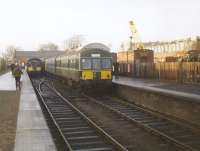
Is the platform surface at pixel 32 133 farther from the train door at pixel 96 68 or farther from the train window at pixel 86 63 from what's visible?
the train door at pixel 96 68

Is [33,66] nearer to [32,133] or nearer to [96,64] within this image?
[96,64]

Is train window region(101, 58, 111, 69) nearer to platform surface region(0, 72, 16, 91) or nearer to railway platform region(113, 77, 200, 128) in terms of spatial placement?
railway platform region(113, 77, 200, 128)

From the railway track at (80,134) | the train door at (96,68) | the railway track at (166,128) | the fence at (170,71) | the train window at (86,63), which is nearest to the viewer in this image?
the railway track at (80,134)

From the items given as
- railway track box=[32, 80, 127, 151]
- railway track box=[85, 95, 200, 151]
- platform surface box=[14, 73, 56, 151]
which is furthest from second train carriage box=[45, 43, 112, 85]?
platform surface box=[14, 73, 56, 151]

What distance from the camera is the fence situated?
28422mm

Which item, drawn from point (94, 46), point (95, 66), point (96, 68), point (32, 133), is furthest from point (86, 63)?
point (32, 133)

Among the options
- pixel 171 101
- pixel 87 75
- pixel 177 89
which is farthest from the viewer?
pixel 87 75

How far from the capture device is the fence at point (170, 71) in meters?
28.4

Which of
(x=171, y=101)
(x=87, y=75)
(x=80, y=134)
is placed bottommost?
(x=80, y=134)

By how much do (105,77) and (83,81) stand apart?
4.85 ft

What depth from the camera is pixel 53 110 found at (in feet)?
63.4

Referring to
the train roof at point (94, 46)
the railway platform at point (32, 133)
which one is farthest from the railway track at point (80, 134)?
the train roof at point (94, 46)

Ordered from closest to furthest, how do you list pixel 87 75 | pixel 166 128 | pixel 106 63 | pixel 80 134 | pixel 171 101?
pixel 80 134
pixel 166 128
pixel 171 101
pixel 87 75
pixel 106 63

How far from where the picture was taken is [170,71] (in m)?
32.5
